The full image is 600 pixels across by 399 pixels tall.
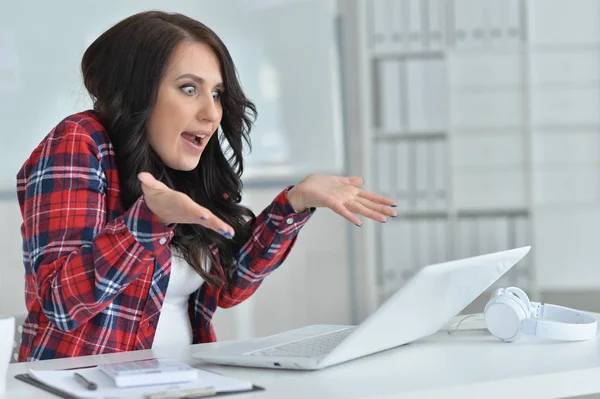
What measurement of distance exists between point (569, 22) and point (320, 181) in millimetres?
2472

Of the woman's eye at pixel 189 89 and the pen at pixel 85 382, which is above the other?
the woman's eye at pixel 189 89

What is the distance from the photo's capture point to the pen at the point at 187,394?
0.99 metres

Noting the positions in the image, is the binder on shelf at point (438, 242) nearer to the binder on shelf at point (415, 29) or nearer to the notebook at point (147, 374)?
the binder on shelf at point (415, 29)

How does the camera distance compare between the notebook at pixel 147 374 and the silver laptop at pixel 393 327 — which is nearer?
the notebook at pixel 147 374

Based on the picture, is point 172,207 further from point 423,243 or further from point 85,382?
point 423,243

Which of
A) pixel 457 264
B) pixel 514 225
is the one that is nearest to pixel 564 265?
pixel 514 225

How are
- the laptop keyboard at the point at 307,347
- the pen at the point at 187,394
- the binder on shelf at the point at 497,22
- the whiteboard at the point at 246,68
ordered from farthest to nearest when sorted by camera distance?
the binder on shelf at the point at 497,22, the whiteboard at the point at 246,68, the laptop keyboard at the point at 307,347, the pen at the point at 187,394

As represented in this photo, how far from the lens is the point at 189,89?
69.3 inches

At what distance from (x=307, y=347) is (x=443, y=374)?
244 mm

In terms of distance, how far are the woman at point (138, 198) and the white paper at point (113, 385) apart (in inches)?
10.4

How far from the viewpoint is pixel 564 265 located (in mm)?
3754

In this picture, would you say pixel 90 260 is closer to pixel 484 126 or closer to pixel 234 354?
pixel 234 354

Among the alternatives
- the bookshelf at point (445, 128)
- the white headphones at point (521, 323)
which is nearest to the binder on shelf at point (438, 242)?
the bookshelf at point (445, 128)

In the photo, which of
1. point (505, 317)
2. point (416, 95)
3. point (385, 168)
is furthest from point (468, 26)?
point (505, 317)
